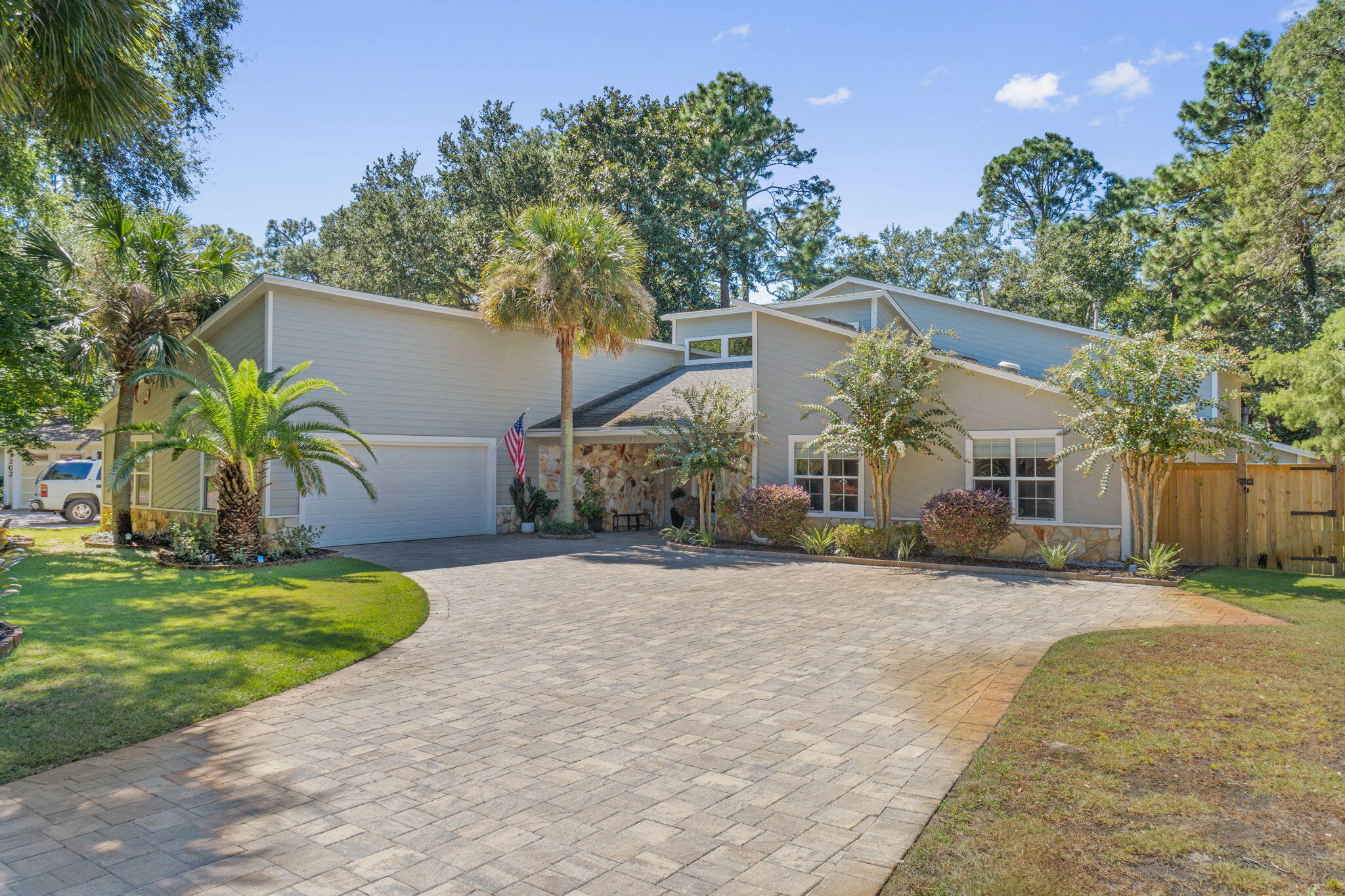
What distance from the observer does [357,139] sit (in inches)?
1045

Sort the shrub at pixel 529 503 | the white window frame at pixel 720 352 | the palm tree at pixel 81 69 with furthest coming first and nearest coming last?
1. the white window frame at pixel 720 352
2. the shrub at pixel 529 503
3. the palm tree at pixel 81 69

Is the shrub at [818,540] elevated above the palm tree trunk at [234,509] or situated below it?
below

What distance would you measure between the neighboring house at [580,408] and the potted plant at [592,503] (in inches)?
12.1

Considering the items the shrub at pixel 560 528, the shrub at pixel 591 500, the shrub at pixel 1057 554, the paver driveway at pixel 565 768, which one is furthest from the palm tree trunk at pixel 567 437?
the shrub at pixel 1057 554

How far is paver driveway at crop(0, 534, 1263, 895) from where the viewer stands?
3.48 metres

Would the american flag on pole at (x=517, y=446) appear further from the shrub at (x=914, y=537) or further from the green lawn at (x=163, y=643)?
the shrub at (x=914, y=537)

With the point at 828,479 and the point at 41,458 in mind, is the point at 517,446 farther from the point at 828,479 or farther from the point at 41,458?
the point at 41,458

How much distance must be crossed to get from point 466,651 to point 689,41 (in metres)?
14.0

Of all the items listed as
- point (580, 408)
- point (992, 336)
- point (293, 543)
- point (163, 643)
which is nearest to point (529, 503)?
point (580, 408)

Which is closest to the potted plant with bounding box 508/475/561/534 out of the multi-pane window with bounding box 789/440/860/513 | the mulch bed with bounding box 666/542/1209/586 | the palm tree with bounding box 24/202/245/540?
the mulch bed with bounding box 666/542/1209/586

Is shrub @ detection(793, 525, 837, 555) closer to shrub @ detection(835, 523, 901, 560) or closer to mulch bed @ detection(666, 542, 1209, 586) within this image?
mulch bed @ detection(666, 542, 1209, 586)

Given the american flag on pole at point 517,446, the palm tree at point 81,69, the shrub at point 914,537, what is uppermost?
the palm tree at point 81,69

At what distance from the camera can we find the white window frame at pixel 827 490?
15.5 meters

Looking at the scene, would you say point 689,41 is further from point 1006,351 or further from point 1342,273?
point 1342,273
